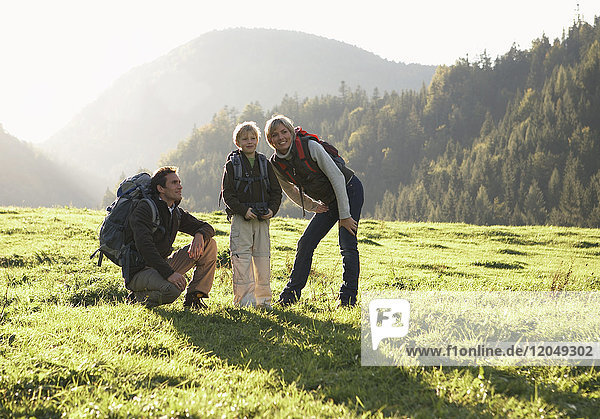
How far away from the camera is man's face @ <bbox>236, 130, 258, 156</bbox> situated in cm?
645

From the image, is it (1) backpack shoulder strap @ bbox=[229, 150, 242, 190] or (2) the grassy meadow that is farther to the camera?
(1) backpack shoulder strap @ bbox=[229, 150, 242, 190]

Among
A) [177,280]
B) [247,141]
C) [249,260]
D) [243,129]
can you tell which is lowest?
[177,280]

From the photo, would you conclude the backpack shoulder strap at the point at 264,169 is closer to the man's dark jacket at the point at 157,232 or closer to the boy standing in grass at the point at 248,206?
the boy standing in grass at the point at 248,206

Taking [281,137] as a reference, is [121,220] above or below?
below

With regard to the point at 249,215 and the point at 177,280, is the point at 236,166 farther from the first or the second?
the point at 177,280

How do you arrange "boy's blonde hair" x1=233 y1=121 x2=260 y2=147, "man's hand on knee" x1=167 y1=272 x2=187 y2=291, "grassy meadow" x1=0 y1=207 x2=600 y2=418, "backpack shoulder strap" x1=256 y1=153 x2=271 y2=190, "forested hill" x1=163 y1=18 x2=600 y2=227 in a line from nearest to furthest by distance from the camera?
"grassy meadow" x1=0 y1=207 x2=600 y2=418, "man's hand on knee" x1=167 y1=272 x2=187 y2=291, "boy's blonde hair" x1=233 y1=121 x2=260 y2=147, "backpack shoulder strap" x1=256 y1=153 x2=271 y2=190, "forested hill" x1=163 y1=18 x2=600 y2=227

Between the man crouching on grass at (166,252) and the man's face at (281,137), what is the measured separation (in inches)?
58.9

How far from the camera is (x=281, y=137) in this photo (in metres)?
6.22

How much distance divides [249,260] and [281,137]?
1911 millimetres

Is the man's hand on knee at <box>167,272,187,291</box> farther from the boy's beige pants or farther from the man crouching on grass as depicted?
the boy's beige pants

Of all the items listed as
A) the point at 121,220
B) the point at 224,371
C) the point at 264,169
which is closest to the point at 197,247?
the point at 121,220

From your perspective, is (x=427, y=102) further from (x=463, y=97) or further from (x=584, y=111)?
(x=584, y=111)

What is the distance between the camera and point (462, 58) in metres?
181

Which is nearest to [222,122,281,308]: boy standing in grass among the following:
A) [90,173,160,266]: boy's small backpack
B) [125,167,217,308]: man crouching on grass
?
[125,167,217,308]: man crouching on grass
